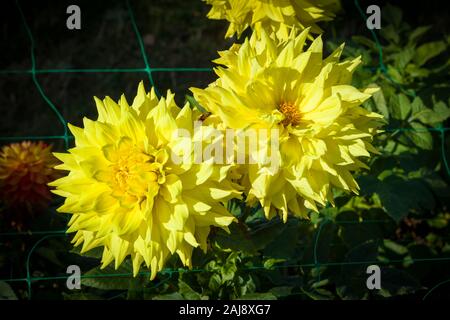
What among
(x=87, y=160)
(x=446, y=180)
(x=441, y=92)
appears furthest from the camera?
(x=446, y=180)

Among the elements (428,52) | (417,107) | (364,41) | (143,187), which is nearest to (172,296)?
(143,187)

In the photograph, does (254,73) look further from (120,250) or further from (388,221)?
(388,221)

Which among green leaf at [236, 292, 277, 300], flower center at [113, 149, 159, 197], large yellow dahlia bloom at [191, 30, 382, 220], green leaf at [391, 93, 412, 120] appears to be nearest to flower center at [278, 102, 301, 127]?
large yellow dahlia bloom at [191, 30, 382, 220]

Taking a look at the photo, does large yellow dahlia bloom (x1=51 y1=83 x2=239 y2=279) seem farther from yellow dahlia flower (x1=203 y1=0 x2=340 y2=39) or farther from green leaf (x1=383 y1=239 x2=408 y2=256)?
green leaf (x1=383 y1=239 x2=408 y2=256)

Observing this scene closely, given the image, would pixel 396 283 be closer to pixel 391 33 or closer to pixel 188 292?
pixel 188 292
